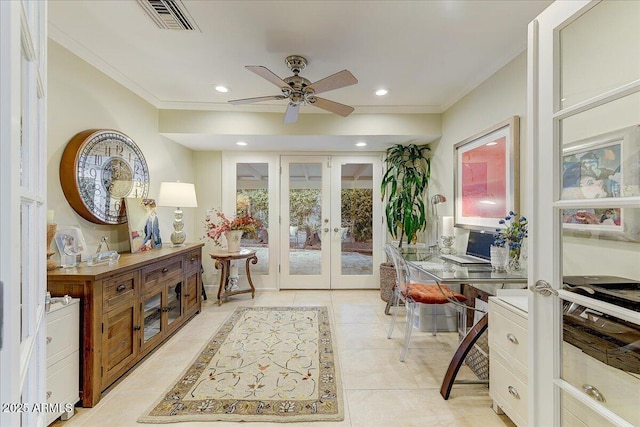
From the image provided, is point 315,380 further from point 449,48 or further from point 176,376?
point 449,48

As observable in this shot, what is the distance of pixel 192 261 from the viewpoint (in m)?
3.28

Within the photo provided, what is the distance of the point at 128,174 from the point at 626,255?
345 cm

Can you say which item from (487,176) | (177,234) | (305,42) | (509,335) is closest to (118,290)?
(177,234)

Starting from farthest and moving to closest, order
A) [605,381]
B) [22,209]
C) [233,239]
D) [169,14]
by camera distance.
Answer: [233,239], [169,14], [605,381], [22,209]

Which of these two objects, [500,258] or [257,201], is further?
[257,201]

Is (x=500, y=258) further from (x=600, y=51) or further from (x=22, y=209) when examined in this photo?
(x=22, y=209)

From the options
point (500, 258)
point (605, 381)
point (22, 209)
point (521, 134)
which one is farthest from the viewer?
point (521, 134)

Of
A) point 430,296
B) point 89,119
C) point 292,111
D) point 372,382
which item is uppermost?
point 292,111

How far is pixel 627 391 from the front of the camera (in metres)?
1.00

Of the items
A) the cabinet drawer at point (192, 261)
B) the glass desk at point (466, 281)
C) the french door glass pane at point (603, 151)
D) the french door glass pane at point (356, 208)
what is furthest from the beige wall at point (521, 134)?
the cabinet drawer at point (192, 261)

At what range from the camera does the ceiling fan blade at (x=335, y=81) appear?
6.44ft

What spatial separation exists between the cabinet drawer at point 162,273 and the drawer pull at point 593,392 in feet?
9.07

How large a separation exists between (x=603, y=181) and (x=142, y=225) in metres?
3.34

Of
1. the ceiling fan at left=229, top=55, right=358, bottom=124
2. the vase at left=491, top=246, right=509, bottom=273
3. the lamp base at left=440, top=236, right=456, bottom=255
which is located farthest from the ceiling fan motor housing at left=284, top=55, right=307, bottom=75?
the lamp base at left=440, top=236, right=456, bottom=255
